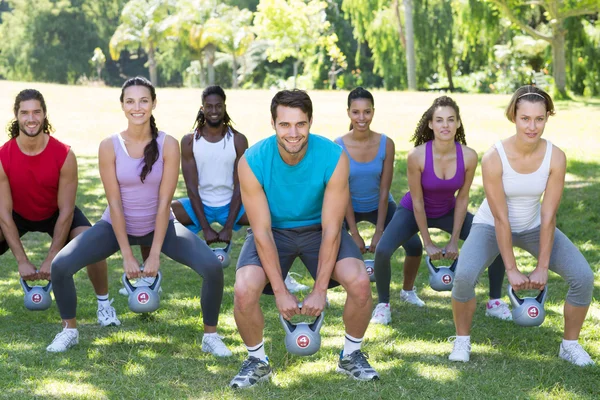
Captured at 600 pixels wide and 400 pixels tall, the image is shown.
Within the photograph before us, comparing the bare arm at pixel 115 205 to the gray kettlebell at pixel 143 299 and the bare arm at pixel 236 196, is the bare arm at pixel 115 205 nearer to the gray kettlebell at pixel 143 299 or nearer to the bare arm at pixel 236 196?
the gray kettlebell at pixel 143 299

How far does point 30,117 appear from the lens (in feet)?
20.2

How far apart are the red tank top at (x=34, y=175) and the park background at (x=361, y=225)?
36.5 inches

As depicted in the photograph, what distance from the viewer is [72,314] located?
229 inches

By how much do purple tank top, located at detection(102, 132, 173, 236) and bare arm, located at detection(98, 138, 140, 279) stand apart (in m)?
0.05

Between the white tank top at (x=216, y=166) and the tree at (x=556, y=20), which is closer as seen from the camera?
the white tank top at (x=216, y=166)

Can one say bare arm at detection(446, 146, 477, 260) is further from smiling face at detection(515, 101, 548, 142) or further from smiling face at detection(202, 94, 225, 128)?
smiling face at detection(202, 94, 225, 128)

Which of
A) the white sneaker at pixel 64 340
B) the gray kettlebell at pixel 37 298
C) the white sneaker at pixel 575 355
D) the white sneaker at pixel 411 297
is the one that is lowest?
the white sneaker at pixel 411 297

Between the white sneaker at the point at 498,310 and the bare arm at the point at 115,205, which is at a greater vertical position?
the bare arm at the point at 115,205

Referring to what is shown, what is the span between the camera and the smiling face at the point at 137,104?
5.94 metres

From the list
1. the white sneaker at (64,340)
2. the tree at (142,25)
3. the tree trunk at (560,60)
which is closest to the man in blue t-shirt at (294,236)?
the white sneaker at (64,340)

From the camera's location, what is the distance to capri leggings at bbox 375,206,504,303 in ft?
21.0

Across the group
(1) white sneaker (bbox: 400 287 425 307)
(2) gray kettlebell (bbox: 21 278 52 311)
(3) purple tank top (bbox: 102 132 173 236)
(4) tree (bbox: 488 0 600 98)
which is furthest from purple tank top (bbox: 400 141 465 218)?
(4) tree (bbox: 488 0 600 98)

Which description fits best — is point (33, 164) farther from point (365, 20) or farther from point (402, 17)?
point (402, 17)

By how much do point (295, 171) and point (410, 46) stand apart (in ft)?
86.7
